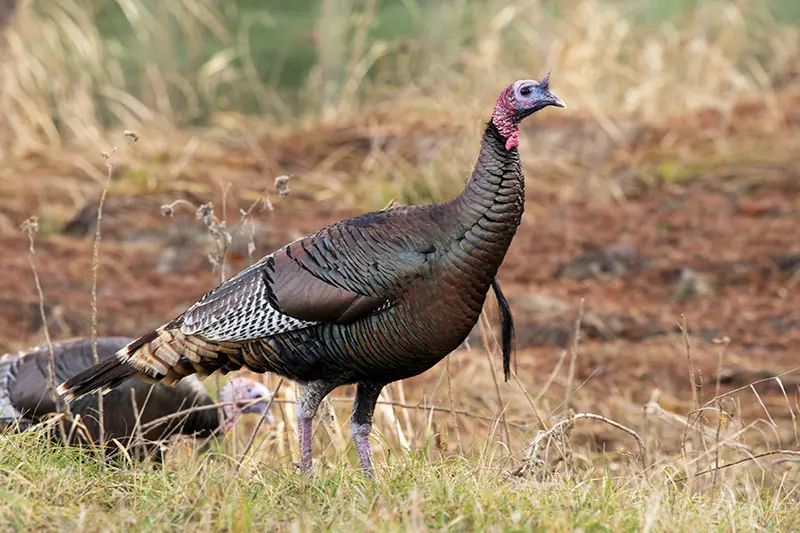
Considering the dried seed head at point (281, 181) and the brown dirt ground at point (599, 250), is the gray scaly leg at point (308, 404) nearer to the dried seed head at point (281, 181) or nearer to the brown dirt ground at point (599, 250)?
the dried seed head at point (281, 181)

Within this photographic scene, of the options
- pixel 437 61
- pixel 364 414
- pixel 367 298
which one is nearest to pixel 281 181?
pixel 367 298

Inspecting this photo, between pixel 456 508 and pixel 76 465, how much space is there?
1.27 m

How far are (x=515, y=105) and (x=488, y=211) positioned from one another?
1.19 ft

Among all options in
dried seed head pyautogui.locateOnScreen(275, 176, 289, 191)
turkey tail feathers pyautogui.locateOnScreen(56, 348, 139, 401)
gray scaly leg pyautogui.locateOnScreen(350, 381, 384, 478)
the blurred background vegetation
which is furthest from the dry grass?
the blurred background vegetation

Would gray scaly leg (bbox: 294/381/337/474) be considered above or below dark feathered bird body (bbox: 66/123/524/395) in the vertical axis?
below

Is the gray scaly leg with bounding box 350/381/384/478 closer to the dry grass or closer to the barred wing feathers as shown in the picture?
the dry grass

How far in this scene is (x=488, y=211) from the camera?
363 cm

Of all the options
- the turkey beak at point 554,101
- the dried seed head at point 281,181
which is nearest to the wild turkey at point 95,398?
the dried seed head at point 281,181

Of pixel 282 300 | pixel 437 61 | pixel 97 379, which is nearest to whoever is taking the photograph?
pixel 282 300

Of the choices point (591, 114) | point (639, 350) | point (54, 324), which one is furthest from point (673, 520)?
point (591, 114)

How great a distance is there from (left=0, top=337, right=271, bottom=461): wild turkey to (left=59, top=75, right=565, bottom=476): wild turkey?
0.79 m

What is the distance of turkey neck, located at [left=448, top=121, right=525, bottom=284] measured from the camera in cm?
362

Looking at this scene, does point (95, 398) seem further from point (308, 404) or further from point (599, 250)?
point (599, 250)

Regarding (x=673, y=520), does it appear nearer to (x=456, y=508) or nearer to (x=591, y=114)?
(x=456, y=508)
